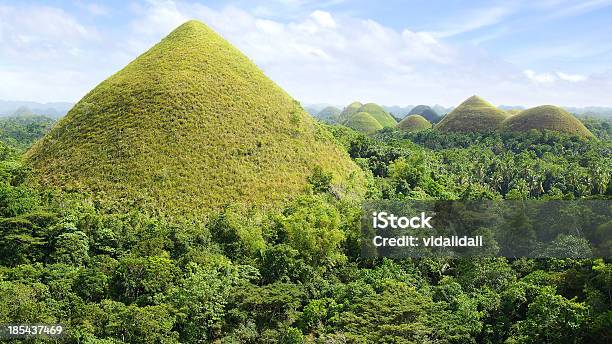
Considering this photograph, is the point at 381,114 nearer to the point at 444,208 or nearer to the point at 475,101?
the point at 475,101

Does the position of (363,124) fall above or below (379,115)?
below

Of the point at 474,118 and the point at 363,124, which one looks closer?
the point at 474,118

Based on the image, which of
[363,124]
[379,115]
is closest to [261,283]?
[363,124]

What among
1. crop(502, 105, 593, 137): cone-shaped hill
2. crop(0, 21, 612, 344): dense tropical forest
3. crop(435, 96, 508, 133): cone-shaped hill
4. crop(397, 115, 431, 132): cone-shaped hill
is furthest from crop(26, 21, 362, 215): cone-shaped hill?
crop(397, 115, 431, 132): cone-shaped hill

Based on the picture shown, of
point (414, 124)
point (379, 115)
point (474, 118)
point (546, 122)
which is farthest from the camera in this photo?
point (379, 115)

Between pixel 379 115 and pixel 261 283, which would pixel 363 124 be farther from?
pixel 261 283

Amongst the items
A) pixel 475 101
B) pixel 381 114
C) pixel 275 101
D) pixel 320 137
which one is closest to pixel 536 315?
pixel 320 137
